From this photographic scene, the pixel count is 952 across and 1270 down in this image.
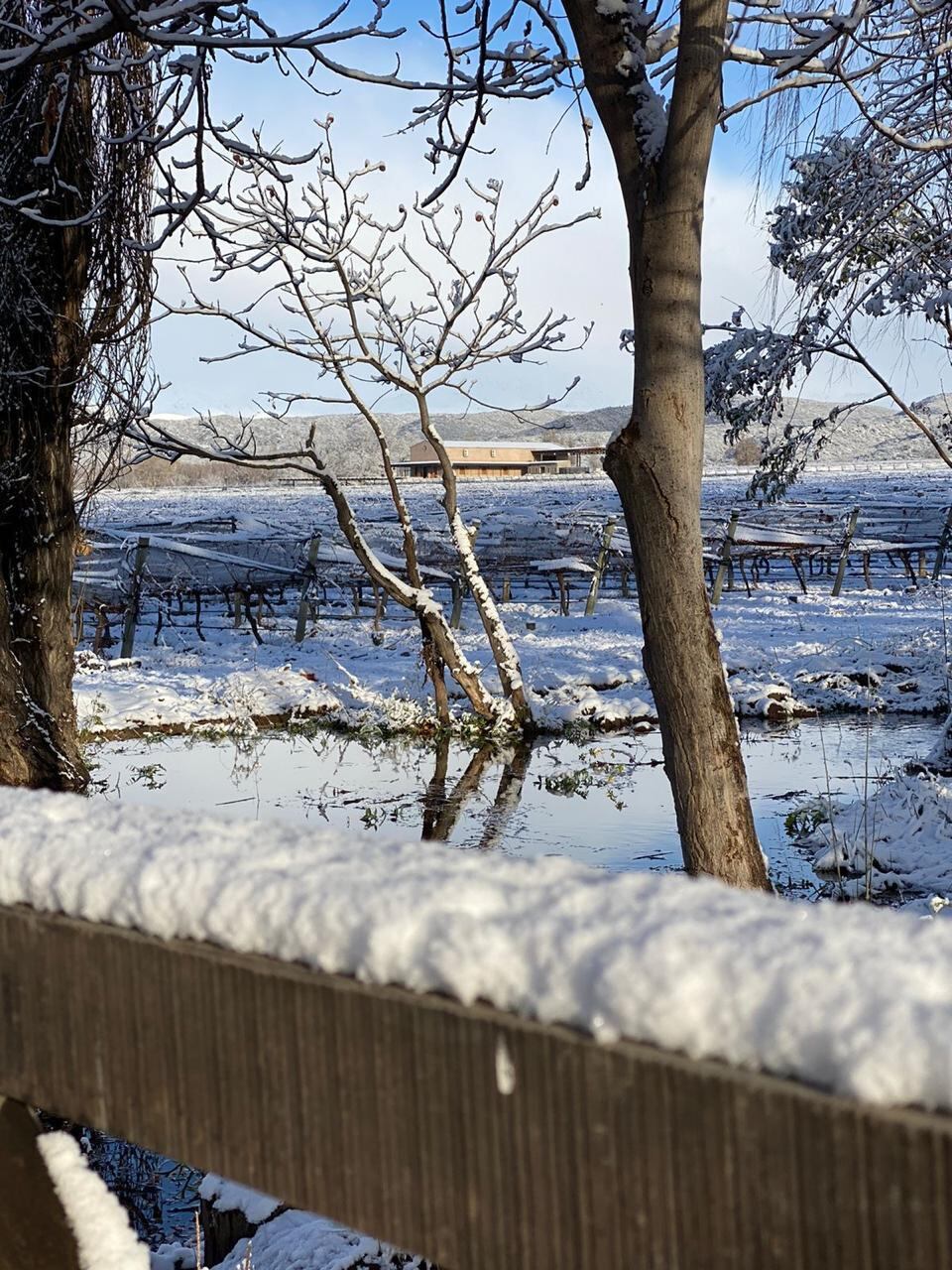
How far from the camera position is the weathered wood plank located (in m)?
0.73

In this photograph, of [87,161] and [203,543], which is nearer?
[87,161]

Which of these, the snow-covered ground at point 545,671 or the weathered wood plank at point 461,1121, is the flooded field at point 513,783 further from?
the weathered wood plank at point 461,1121

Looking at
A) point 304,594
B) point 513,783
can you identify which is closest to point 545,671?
point 304,594

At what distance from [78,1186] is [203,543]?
2489 centimetres

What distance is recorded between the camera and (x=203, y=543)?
25594 millimetres

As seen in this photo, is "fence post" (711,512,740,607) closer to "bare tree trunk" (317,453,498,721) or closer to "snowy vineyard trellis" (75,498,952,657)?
"snowy vineyard trellis" (75,498,952,657)

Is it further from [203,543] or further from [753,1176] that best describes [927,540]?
[753,1176]

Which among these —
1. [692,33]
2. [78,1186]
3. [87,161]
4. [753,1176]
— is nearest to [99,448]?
[87,161]

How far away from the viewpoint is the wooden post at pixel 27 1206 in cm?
132

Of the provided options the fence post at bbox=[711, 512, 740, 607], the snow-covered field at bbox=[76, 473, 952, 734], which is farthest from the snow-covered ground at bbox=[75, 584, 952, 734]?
the fence post at bbox=[711, 512, 740, 607]

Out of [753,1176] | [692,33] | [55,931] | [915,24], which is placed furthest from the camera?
[915,24]

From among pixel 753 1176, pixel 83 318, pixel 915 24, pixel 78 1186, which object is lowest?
pixel 78 1186

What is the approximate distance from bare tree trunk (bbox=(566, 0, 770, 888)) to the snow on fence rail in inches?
126

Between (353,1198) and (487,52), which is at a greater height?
(487,52)
